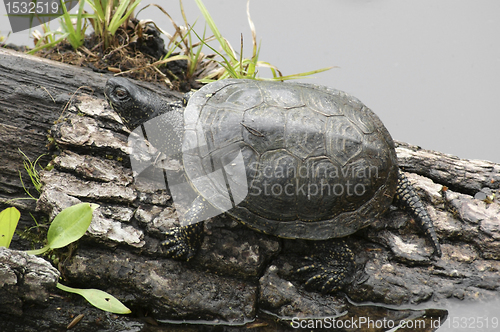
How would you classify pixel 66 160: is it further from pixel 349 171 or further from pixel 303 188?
pixel 349 171

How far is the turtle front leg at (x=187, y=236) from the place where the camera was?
2100 millimetres

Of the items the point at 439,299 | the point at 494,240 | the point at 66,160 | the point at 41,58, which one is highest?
the point at 41,58

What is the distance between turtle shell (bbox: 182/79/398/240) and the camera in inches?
81.3

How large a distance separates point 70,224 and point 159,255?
540 millimetres

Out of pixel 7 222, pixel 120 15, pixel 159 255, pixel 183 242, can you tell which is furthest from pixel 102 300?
pixel 120 15

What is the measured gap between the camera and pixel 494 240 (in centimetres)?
235

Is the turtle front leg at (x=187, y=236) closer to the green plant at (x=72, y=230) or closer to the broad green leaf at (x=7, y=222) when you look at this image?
the green plant at (x=72, y=230)

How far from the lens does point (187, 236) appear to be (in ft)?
6.86

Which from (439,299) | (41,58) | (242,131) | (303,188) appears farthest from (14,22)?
(439,299)

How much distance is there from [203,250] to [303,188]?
745 millimetres

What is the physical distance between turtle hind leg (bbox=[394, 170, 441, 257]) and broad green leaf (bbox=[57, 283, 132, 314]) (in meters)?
1.87

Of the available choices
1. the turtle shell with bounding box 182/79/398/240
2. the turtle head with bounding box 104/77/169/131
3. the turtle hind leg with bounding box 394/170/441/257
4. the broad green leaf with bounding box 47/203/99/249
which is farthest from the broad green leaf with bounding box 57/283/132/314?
the turtle hind leg with bounding box 394/170/441/257

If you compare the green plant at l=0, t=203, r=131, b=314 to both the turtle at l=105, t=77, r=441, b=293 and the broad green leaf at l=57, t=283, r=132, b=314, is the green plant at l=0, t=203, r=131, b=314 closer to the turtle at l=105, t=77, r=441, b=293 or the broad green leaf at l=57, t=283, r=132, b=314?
the broad green leaf at l=57, t=283, r=132, b=314

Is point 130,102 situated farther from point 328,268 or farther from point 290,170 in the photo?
point 328,268
